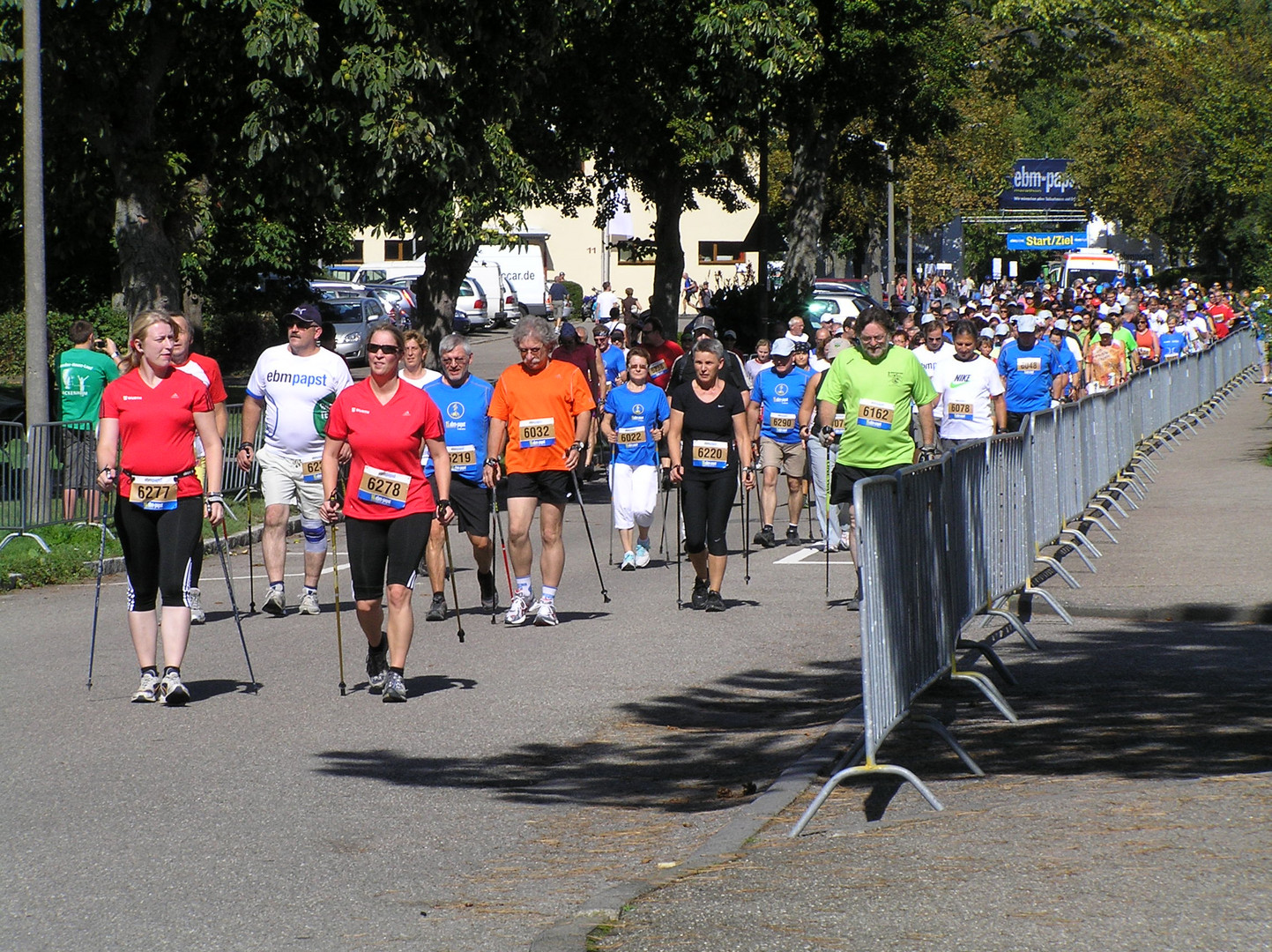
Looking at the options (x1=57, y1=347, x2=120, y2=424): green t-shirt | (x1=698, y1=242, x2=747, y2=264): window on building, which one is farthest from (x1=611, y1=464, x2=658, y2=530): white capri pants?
(x1=698, y1=242, x2=747, y2=264): window on building

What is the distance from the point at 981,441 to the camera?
9.82 metres

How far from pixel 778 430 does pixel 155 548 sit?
8645 mm

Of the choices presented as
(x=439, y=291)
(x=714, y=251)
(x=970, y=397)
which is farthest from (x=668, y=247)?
(x=714, y=251)

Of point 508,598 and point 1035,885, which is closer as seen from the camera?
point 1035,885

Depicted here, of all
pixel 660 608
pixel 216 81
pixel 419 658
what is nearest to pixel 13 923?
pixel 419 658

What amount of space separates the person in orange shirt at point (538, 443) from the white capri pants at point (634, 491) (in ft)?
7.75

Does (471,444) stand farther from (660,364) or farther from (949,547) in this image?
(660,364)

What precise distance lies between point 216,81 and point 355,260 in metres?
67.6

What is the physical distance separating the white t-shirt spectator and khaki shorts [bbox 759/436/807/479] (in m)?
1.42

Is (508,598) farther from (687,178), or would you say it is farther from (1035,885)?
(687,178)

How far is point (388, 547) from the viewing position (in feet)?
29.7

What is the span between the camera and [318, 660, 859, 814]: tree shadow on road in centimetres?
747

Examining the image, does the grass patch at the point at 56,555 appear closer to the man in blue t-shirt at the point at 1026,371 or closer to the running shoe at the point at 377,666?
the running shoe at the point at 377,666

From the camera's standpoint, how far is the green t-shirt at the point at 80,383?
16.7 meters
